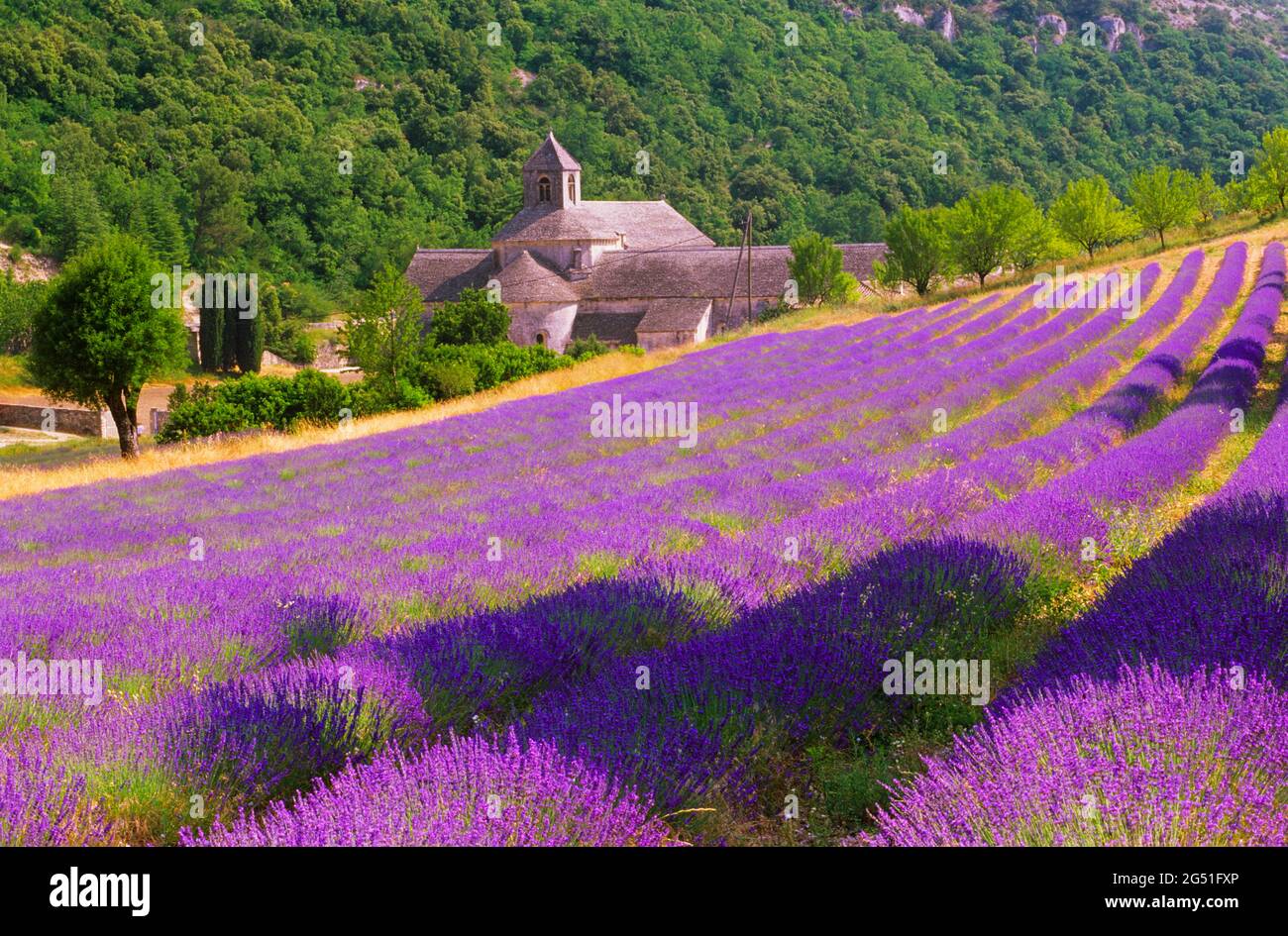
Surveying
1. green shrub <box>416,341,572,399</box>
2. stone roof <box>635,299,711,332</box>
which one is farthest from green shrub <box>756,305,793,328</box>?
green shrub <box>416,341,572,399</box>

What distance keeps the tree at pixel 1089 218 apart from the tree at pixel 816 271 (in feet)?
31.9

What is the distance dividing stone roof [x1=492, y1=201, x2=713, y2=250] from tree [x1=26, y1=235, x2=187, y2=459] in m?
31.3

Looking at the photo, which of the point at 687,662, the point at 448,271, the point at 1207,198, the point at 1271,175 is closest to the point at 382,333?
the point at 687,662

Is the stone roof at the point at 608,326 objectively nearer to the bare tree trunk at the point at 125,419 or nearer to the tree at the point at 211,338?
the tree at the point at 211,338

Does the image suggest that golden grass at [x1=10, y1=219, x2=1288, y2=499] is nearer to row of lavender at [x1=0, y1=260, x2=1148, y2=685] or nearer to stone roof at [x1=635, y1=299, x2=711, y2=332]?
row of lavender at [x1=0, y1=260, x2=1148, y2=685]

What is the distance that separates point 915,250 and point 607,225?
21871 millimetres

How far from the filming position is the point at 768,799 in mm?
3570

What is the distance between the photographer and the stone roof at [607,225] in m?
58.1

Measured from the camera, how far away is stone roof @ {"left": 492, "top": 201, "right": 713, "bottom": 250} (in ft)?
190

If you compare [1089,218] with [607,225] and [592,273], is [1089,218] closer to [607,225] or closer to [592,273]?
[592,273]

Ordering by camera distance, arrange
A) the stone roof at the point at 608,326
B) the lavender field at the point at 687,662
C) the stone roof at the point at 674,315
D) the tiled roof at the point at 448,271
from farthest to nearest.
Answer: the tiled roof at the point at 448,271 < the stone roof at the point at 608,326 < the stone roof at the point at 674,315 < the lavender field at the point at 687,662

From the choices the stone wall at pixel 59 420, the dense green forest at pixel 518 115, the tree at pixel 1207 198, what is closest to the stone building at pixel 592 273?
the dense green forest at pixel 518 115

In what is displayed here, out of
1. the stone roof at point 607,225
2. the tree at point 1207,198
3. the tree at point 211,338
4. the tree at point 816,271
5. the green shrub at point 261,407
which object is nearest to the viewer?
the green shrub at point 261,407
